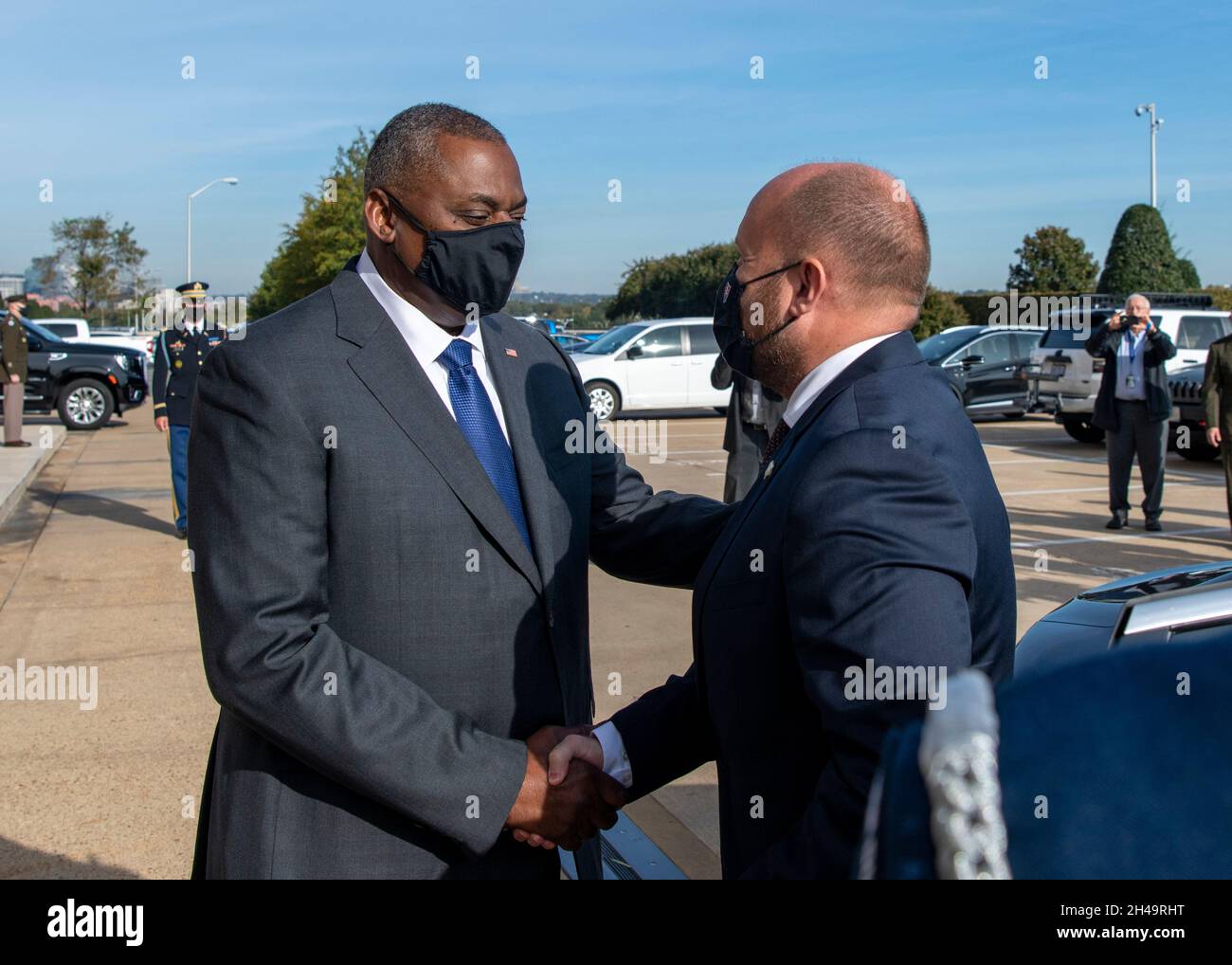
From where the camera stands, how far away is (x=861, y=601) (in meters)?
1.44

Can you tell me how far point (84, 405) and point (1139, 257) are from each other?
21449 mm

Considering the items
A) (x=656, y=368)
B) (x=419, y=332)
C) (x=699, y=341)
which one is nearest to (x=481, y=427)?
(x=419, y=332)

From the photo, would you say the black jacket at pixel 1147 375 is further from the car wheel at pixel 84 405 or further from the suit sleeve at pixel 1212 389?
the car wheel at pixel 84 405

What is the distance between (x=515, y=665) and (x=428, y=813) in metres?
0.33

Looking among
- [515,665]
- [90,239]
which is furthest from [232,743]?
[90,239]

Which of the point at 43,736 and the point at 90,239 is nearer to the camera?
→ the point at 43,736

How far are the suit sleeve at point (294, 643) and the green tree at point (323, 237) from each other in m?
27.1

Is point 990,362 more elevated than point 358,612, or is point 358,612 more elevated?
point 990,362

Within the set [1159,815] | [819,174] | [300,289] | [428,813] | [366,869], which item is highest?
[300,289]

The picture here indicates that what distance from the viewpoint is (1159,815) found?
81cm

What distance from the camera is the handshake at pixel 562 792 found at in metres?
2.01

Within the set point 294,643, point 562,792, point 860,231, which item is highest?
point 860,231

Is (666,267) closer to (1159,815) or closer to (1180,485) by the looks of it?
(1180,485)

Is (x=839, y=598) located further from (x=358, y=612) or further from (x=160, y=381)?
(x=160, y=381)
